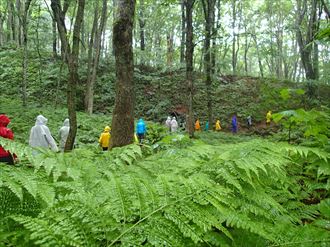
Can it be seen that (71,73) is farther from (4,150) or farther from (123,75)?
(4,150)

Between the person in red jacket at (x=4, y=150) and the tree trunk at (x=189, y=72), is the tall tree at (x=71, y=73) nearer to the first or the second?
the person in red jacket at (x=4, y=150)

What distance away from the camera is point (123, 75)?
5.96 meters

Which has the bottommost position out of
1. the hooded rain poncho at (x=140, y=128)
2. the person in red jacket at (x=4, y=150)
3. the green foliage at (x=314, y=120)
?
the hooded rain poncho at (x=140, y=128)

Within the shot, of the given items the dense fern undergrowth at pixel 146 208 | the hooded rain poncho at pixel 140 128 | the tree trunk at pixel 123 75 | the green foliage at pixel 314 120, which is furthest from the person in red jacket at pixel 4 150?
the hooded rain poncho at pixel 140 128

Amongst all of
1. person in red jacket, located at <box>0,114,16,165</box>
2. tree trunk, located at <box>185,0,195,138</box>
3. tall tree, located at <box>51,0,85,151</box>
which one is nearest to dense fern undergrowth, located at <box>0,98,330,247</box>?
person in red jacket, located at <box>0,114,16,165</box>

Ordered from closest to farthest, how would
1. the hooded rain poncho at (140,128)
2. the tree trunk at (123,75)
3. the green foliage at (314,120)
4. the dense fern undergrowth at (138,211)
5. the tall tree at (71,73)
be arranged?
the dense fern undergrowth at (138,211), the green foliage at (314,120), the tree trunk at (123,75), the tall tree at (71,73), the hooded rain poncho at (140,128)

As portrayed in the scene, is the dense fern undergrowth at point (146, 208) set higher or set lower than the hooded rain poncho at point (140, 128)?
higher

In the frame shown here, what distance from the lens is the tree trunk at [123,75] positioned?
5871 mm

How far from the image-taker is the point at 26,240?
4.14 ft

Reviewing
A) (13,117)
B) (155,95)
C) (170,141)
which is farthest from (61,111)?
(170,141)

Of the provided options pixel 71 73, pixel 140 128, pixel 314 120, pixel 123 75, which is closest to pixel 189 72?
pixel 140 128

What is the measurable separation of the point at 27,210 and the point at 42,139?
5.75 m

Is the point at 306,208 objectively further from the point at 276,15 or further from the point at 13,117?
the point at 276,15

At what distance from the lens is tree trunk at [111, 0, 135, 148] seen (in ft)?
19.3
